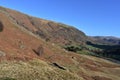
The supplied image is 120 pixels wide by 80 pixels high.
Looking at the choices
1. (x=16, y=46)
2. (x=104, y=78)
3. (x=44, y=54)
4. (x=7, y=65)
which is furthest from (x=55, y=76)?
(x=44, y=54)

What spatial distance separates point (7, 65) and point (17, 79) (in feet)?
23.2

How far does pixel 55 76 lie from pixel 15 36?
3410 cm

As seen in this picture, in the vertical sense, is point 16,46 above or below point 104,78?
above

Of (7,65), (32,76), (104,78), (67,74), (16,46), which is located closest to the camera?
(32,76)

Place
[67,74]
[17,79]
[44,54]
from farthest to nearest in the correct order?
[44,54], [67,74], [17,79]

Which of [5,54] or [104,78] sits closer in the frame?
[5,54]

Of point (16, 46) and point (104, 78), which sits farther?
point (16, 46)

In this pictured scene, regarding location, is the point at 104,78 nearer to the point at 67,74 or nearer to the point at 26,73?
the point at 67,74

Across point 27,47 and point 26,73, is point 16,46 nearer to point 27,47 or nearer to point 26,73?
point 27,47

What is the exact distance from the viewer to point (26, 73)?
42.5 metres

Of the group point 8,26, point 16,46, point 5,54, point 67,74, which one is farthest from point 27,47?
point 67,74

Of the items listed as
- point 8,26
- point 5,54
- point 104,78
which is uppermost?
point 8,26

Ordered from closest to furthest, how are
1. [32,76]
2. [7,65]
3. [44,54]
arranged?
[32,76], [7,65], [44,54]

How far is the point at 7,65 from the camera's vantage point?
148 feet
